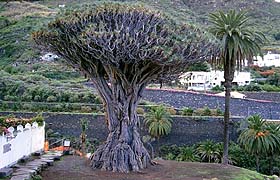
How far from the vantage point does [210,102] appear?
42.8m

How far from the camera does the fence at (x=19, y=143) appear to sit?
1803 centimetres

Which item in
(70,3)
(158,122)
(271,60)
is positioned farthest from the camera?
(271,60)

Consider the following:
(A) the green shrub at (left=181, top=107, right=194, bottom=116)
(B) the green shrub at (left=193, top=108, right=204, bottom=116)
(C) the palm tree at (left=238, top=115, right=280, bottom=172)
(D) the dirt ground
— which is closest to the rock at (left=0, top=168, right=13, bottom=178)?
(D) the dirt ground

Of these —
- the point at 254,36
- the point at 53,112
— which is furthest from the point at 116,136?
the point at 53,112

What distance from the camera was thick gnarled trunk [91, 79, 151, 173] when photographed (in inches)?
808

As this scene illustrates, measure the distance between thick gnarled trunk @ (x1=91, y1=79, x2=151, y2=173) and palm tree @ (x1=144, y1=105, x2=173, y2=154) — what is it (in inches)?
595

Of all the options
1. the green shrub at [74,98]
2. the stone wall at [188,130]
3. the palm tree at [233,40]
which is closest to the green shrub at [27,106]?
the green shrub at [74,98]

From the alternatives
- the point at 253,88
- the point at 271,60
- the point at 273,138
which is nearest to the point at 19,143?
the point at 273,138

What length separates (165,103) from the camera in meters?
45.6

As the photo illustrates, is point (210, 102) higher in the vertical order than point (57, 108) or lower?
higher

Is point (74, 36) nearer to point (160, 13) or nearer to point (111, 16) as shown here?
point (111, 16)

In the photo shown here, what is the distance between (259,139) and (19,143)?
17.6 m

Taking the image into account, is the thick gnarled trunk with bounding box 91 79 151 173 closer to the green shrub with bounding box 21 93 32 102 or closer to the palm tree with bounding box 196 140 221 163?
the palm tree with bounding box 196 140 221 163

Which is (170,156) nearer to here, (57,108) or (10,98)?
(57,108)
